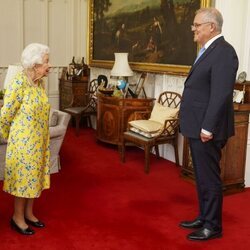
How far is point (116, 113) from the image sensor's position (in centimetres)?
573

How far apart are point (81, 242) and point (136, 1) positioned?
414 cm

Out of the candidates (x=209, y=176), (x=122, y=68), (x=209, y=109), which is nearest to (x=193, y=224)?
(x=209, y=176)

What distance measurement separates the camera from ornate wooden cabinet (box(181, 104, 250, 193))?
13.3ft

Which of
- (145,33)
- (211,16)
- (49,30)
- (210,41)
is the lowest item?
(210,41)

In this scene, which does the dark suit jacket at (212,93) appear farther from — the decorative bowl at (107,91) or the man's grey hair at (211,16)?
the decorative bowl at (107,91)

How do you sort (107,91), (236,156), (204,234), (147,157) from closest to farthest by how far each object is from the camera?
(204,234)
(236,156)
(147,157)
(107,91)

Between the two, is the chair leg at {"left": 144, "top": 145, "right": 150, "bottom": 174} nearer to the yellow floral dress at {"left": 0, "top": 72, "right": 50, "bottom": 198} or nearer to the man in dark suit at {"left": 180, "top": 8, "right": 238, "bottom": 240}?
the man in dark suit at {"left": 180, "top": 8, "right": 238, "bottom": 240}

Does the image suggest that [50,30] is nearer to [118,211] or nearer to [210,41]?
[118,211]

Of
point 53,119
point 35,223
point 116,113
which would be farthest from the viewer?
point 116,113

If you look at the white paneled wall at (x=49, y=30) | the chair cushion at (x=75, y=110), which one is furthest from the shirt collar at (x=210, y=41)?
the white paneled wall at (x=49, y=30)

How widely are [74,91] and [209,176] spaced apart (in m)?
4.96

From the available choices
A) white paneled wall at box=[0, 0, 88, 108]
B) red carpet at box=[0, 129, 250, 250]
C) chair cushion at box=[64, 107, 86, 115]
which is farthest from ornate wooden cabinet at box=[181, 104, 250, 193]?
white paneled wall at box=[0, 0, 88, 108]

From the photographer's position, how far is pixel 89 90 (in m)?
7.47

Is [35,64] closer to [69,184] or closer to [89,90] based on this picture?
[69,184]
